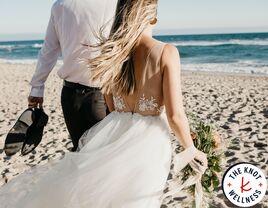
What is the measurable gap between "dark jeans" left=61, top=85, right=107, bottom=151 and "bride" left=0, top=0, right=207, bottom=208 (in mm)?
285

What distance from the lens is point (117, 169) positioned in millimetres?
2457

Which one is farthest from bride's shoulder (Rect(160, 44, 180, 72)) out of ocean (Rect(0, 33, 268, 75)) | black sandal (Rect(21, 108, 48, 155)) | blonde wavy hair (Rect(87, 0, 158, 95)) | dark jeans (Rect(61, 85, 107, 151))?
ocean (Rect(0, 33, 268, 75))

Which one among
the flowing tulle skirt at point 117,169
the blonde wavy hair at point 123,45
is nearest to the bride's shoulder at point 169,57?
the blonde wavy hair at point 123,45

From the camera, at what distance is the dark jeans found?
9.51 ft

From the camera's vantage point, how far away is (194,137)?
8.93ft

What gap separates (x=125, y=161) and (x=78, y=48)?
833mm

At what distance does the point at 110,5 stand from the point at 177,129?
963 mm

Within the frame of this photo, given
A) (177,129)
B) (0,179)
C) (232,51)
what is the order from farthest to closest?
1. (232,51)
2. (0,179)
3. (177,129)

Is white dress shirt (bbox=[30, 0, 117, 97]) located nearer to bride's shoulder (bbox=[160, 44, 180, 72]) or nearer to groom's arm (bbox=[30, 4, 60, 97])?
groom's arm (bbox=[30, 4, 60, 97])

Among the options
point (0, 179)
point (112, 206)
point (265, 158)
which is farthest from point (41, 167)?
point (265, 158)

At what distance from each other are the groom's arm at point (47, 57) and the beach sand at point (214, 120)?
180 centimetres

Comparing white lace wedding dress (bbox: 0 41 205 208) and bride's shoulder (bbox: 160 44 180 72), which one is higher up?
bride's shoulder (bbox: 160 44 180 72)

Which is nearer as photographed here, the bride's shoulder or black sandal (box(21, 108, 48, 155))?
the bride's shoulder

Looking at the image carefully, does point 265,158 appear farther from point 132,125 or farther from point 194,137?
point 132,125
